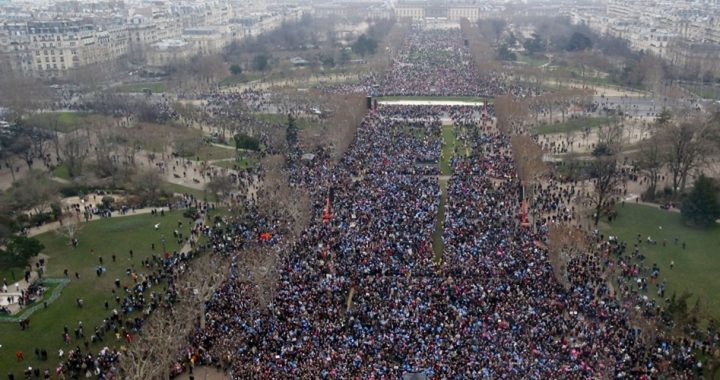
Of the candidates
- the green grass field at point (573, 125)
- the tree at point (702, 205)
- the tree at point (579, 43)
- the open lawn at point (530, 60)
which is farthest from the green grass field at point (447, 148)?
the tree at point (579, 43)

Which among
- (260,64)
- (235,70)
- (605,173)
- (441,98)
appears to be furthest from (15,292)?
(260,64)

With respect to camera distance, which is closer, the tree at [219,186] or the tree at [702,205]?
the tree at [702,205]

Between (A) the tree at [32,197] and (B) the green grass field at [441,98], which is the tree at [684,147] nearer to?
(B) the green grass field at [441,98]

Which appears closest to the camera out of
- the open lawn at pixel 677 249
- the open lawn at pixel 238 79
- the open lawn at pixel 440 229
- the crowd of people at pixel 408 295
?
the crowd of people at pixel 408 295

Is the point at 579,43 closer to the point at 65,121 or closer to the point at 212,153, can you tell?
the point at 212,153

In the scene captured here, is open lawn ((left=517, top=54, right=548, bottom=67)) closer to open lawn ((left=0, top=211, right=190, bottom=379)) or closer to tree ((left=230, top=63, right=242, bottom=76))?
tree ((left=230, top=63, right=242, bottom=76))

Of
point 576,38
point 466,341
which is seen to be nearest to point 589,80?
point 576,38

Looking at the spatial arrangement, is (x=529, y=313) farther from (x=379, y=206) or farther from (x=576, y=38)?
(x=576, y=38)
